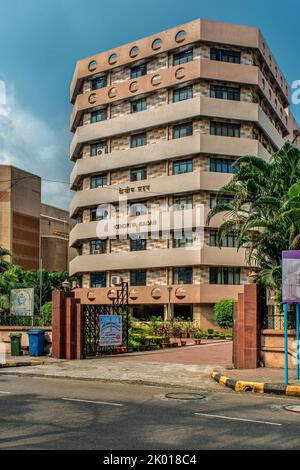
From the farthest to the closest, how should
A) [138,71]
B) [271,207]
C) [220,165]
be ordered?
1. [138,71]
2. [220,165]
3. [271,207]

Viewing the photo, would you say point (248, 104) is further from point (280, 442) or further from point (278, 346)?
point (280, 442)

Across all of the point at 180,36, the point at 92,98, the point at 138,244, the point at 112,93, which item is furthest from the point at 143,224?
the point at 180,36

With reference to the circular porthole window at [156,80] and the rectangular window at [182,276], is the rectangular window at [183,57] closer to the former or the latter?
the circular porthole window at [156,80]

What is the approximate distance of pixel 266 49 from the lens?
55500 millimetres

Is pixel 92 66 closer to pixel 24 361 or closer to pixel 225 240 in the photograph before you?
pixel 225 240

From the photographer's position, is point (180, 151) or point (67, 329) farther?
point (180, 151)

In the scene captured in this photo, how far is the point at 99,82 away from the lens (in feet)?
195

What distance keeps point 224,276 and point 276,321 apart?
3174cm

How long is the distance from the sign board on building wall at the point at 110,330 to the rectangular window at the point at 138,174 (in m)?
31.5

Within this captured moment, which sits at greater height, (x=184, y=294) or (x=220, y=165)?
(x=220, y=165)

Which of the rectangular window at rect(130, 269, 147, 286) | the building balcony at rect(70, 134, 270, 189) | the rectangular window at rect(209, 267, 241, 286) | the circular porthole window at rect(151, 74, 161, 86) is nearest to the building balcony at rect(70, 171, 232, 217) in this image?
the building balcony at rect(70, 134, 270, 189)

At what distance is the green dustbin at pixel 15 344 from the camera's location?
23.9 meters

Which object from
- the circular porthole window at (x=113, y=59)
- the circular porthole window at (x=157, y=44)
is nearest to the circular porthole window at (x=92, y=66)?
the circular porthole window at (x=113, y=59)

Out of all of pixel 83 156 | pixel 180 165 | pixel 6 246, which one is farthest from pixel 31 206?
pixel 180 165
